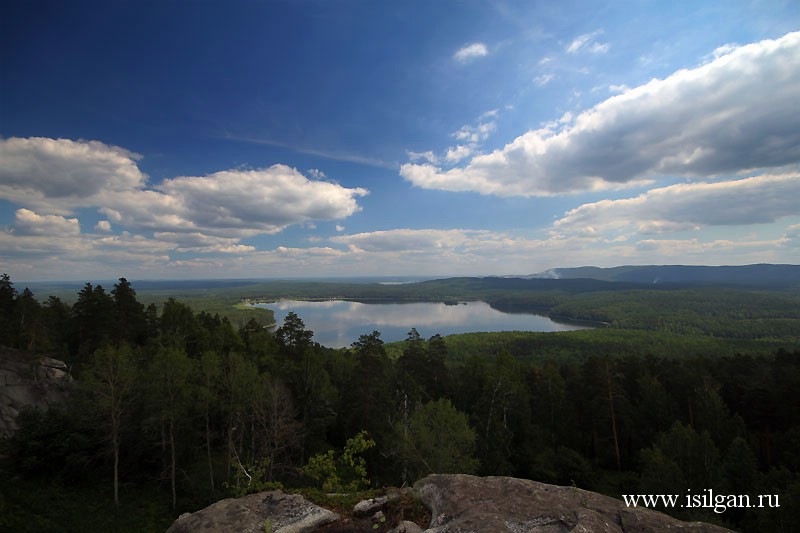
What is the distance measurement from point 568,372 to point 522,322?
520 ft

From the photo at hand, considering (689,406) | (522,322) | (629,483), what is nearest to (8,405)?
(629,483)

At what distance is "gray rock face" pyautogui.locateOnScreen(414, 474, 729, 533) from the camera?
206 inches

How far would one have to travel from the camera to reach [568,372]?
145 feet

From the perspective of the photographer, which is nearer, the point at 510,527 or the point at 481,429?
the point at 510,527

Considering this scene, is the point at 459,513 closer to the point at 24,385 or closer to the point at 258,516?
the point at 258,516

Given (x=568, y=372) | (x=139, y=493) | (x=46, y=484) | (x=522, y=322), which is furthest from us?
(x=522, y=322)

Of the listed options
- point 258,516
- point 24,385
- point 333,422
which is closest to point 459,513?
point 258,516

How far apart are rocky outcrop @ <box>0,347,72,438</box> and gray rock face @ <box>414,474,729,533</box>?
3032 centimetres

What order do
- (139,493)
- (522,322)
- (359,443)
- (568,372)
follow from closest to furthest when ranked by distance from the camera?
(359,443) < (139,493) < (568,372) < (522,322)

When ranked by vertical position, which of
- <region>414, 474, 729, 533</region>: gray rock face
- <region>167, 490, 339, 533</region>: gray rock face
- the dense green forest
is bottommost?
the dense green forest

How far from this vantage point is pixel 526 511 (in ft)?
18.9

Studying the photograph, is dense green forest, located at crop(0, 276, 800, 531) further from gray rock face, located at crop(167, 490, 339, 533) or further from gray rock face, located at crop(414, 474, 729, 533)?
gray rock face, located at crop(414, 474, 729, 533)

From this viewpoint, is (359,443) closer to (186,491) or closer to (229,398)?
(229,398)

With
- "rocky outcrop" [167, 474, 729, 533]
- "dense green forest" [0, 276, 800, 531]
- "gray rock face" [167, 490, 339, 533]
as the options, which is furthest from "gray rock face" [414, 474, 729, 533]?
"dense green forest" [0, 276, 800, 531]
